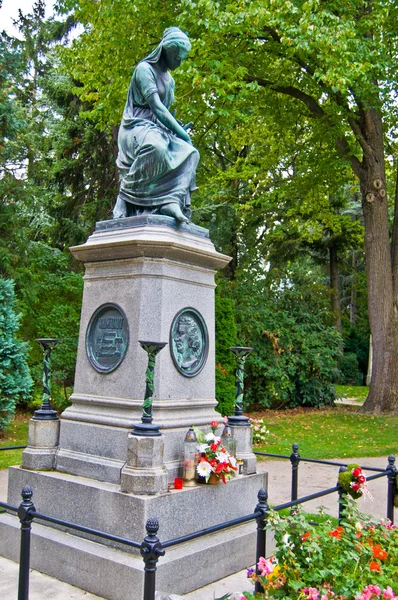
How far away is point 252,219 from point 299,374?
30.5 ft

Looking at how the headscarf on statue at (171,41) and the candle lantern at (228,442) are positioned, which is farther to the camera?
the headscarf on statue at (171,41)

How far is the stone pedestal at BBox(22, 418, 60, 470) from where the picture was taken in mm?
5875

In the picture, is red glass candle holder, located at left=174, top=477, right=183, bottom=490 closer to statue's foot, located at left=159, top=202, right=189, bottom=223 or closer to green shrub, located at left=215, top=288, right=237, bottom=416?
statue's foot, located at left=159, top=202, right=189, bottom=223

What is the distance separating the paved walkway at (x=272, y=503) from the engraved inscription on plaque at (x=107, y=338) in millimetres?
1902

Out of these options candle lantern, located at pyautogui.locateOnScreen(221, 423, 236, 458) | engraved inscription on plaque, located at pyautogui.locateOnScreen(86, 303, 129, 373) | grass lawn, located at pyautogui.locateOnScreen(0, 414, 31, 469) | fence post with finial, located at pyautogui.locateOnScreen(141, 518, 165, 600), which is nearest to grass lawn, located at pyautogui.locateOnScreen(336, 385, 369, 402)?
grass lawn, located at pyautogui.locateOnScreen(0, 414, 31, 469)

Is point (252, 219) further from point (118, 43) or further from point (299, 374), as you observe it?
point (118, 43)

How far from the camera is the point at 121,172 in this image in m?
6.48

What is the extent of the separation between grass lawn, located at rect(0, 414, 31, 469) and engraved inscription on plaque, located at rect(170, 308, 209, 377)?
524 cm

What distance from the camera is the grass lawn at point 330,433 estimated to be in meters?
11.6

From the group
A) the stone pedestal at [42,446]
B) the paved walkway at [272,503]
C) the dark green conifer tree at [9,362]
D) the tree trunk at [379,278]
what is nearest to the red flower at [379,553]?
the paved walkway at [272,503]

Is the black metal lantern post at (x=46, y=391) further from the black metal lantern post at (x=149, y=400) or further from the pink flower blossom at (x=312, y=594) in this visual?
the pink flower blossom at (x=312, y=594)

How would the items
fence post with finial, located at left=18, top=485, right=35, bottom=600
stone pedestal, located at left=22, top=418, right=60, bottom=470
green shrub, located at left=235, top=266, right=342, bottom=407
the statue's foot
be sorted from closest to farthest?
fence post with finial, located at left=18, top=485, right=35, bottom=600, stone pedestal, located at left=22, top=418, right=60, bottom=470, the statue's foot, green shrub, located at left=235, top=266, right=342, bottom=407

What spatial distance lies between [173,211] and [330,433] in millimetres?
9426

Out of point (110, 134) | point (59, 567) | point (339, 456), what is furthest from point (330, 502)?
point (110, 134)
